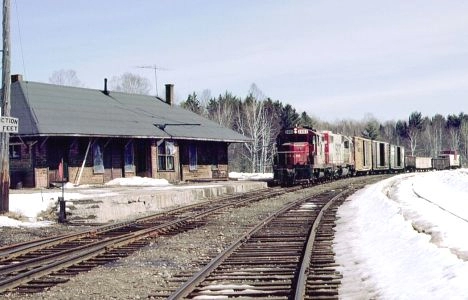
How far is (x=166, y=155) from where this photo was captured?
36438mm

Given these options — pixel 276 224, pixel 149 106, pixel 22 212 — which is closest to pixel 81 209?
pixel 22 212

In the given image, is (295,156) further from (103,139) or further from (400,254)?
(400,254)

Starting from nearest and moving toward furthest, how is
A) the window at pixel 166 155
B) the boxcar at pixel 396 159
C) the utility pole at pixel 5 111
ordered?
the utility pole at pixel 5 111
the window at pixel 166 155
the boxcar at pixel 396 159

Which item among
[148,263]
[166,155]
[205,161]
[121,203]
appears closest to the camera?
[148,263]

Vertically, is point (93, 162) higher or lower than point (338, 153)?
lower

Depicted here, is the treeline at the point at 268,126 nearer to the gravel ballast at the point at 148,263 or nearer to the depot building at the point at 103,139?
the depot building at the point at 103,139

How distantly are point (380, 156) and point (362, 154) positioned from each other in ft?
29.9

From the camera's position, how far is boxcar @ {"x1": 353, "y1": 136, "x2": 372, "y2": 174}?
4927 centimetres

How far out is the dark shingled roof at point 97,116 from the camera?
2994 cm

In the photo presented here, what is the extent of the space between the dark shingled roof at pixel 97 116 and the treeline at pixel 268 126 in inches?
272

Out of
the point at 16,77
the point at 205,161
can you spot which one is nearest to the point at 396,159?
the point at 205,161

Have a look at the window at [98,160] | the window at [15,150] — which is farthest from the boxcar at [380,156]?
the window at [15,150]

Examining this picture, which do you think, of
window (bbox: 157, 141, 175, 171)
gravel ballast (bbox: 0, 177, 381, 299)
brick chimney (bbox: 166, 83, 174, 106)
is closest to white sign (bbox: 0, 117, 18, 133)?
gravel ballast (bbox: 0, 177, 381, 299)

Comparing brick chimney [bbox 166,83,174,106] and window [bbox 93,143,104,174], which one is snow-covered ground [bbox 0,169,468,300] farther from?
brick chimney [bbox 166,83,174,106]
